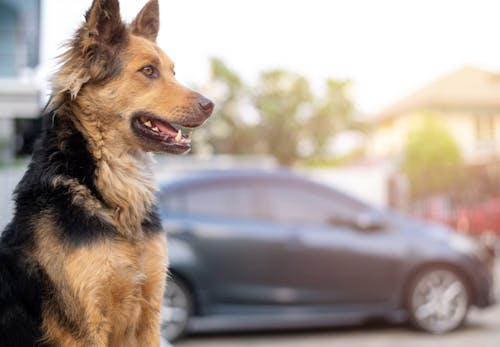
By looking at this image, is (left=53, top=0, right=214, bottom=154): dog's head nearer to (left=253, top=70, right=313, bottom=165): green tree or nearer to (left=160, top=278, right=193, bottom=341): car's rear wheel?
(left=160, top=278, right=193, bottom=341): car's rear wheel

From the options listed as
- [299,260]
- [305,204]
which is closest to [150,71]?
[299,260]

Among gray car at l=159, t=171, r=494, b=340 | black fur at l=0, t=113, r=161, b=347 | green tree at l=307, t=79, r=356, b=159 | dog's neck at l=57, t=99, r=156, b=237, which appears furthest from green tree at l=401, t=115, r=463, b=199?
black fur at l=0, t=113, r=161, b=347

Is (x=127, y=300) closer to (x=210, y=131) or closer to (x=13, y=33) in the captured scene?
(x=13, y=33)

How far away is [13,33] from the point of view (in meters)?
19.8

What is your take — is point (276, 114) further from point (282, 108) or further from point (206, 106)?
point (206, 106)

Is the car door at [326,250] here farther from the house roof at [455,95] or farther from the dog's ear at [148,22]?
the house roof at [455,95]

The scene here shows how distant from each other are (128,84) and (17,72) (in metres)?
17.0

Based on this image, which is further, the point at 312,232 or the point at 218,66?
the point at 218,66

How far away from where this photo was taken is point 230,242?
27.2ft

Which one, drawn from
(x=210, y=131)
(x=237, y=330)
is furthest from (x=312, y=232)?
(x=210, y=131)

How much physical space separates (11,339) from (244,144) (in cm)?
4148

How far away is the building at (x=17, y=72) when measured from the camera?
1247 centimetres

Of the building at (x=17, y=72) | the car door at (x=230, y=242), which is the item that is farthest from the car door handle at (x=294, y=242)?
the building at (x=17, y=72)

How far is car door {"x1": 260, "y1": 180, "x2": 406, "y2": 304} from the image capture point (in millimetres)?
8266
